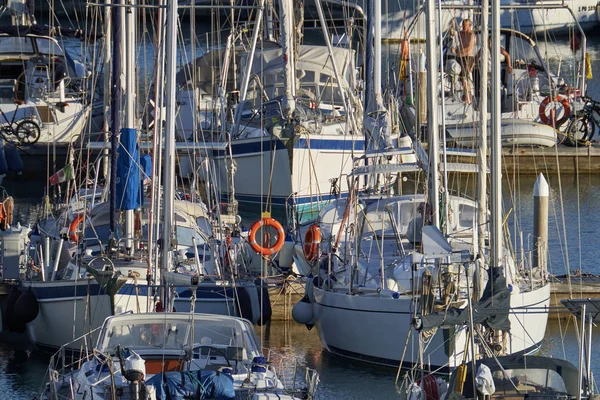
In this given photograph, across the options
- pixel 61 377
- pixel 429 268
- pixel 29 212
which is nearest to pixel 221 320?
pixel 61 377

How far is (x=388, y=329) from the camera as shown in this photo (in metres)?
19.6

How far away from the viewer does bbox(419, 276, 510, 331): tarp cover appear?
16406 mm

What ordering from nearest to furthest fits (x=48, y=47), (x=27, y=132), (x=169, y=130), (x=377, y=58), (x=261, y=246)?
(x=169, y=130) < (x=261, y=246) < (x=377, y=58) < (x=27, y=132) < (x=48, y=47)

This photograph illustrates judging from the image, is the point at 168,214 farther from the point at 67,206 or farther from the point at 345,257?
the point at 67,206

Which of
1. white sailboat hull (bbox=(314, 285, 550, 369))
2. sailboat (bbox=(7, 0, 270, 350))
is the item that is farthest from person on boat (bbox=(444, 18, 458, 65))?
white sailboat hull (bbox=(314, 285, 550, 369))

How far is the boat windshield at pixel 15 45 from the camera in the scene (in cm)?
4203

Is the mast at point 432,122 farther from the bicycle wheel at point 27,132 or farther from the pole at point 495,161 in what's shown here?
the bicycle wheel at point 27,132

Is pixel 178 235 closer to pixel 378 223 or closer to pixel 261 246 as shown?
pixel 261 246

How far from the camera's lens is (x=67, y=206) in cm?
2383

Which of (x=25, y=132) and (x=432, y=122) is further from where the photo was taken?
(x=25, y=132)

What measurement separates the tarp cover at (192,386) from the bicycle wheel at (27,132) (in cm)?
2373

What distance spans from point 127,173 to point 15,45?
22844 mm

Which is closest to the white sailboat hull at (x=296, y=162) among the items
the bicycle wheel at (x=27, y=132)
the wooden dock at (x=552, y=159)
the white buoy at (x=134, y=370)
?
the wooden dock at (x=552, y=159)

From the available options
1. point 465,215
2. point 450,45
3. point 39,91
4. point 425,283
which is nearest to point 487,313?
point 425,283
